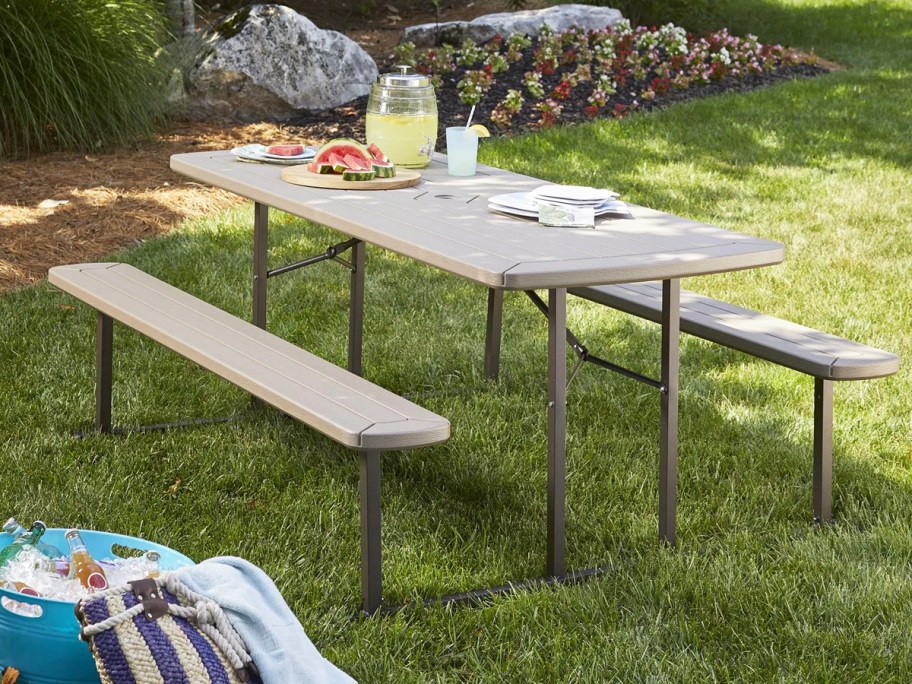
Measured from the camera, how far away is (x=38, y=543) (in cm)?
273

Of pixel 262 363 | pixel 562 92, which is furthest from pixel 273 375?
pixel 562 92

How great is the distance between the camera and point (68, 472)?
12.4ft

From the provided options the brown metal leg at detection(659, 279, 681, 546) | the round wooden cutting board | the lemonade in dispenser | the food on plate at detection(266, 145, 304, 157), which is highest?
the lemonade in dispenser

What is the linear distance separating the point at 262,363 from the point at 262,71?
6.31 m

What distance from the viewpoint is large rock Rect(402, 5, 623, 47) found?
11.1 metres

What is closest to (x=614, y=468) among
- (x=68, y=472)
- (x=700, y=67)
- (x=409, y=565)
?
(x=409, y=565)

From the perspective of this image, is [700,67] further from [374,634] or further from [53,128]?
[374,634]

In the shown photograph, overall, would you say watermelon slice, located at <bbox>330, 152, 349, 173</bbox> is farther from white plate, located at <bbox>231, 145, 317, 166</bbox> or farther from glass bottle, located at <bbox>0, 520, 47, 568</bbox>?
glass bottle, located at <bbox>0, 520, 47, 568</bbox>

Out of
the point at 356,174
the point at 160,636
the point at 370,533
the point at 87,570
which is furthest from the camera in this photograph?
the point at 356,174

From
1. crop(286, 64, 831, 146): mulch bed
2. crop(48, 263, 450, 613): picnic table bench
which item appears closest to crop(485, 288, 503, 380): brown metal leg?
crop(48, 263, 450, 613): picnic table bench

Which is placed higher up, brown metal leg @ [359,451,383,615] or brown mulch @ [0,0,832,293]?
brown mulch @ [0,0,832,293]

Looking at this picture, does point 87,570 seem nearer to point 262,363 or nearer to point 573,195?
point 262,363

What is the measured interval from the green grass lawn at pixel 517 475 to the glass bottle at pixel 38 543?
60cm

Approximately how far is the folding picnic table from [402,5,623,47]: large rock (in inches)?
299
